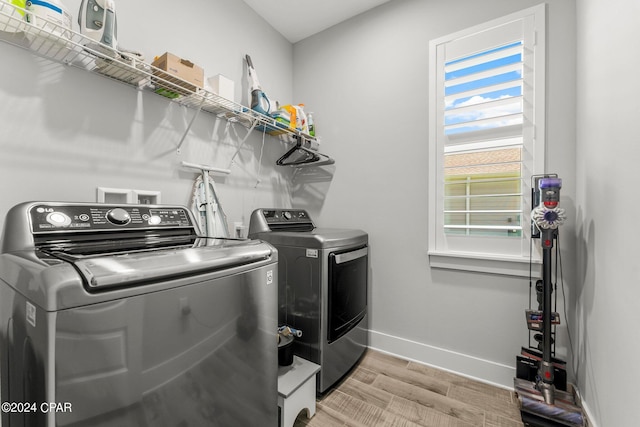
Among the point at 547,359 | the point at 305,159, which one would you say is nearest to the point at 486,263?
the point at 547,359

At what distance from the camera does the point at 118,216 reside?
1.10 metres

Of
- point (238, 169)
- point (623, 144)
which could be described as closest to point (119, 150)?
point (238, 169)

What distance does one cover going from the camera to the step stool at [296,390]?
1.27m

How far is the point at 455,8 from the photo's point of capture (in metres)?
1.91

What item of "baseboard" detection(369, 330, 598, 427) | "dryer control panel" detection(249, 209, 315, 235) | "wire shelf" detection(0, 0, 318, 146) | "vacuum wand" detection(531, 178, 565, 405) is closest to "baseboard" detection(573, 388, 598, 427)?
"baseboard" detection(369, 330, 598, 427)

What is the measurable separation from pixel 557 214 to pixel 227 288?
159 centimetres

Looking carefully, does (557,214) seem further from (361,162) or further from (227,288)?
(227,288)

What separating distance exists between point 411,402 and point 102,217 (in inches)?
72.5

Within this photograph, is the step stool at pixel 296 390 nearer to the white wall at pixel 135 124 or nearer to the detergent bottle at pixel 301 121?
the white wall at pixel 135 124

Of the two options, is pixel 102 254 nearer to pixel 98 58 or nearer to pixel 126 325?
pixel 126 325

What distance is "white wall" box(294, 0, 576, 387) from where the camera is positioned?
161 cm

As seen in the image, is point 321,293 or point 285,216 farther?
point 285,216

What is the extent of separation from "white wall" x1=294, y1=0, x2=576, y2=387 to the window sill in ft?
0.18

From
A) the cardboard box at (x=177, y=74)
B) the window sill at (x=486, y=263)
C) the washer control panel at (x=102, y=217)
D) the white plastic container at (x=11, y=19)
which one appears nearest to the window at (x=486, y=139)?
the window sill at (x=486, y=263)
